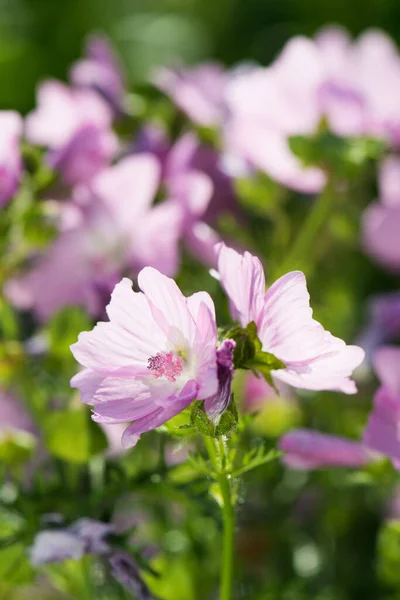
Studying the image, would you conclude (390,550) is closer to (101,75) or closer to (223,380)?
(223,380)

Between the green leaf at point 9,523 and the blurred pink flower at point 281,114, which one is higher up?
the blurred pink flower at point 281,114

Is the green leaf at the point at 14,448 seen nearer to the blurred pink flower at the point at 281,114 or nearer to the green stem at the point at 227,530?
the green stem at the point at 227,530

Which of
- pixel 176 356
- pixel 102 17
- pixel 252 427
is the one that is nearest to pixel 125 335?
pixel 176 356

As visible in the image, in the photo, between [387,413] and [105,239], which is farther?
[105,239]

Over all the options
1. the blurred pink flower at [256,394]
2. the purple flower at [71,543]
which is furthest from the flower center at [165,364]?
the blurred pink flower at [256,394]

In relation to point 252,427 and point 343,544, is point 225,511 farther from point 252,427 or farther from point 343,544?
point 343,544

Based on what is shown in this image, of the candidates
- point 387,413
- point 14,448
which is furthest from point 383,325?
point 14,448

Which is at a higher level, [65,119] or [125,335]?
[65,119]
